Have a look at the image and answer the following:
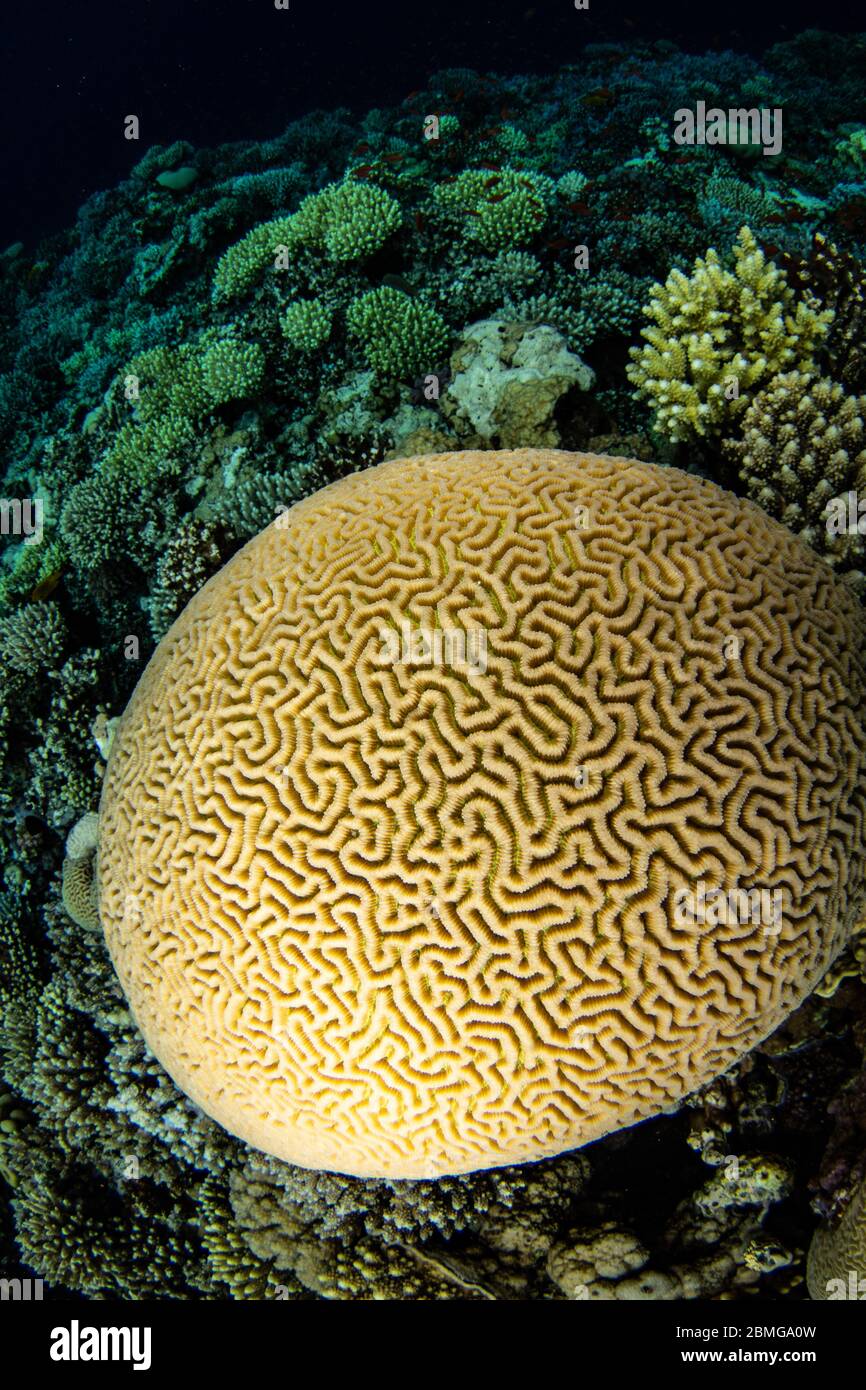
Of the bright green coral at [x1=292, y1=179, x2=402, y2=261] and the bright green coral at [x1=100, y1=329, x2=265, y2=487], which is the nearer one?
the bright green coral at [x1=100, y1=329, x2=265, y2=487]

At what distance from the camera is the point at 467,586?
3.26 meters

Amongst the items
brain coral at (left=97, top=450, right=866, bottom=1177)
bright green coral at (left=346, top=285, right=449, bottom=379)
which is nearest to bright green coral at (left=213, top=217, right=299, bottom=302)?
bright green coral at (left=346, top=285, right=449, bottom=379)

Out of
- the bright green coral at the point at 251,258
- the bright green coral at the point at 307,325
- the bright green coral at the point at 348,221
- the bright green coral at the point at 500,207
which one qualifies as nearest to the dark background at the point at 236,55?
the bright green coral at the point at 251,258

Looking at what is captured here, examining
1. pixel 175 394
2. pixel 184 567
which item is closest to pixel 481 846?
pixel 184 567

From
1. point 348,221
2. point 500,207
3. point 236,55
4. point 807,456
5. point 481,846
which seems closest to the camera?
point 481,846

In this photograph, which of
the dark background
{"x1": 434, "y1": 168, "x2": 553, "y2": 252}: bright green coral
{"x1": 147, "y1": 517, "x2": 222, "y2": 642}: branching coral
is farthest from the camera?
→ the dark background

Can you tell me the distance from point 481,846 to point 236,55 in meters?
57.9

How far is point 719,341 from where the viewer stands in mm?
5340

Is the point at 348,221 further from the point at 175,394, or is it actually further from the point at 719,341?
the point at 719,341

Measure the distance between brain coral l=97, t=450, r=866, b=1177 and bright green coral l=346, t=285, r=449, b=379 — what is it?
3470 mm

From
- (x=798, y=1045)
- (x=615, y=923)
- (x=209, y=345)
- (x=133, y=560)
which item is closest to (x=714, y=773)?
(x=615, y=923)

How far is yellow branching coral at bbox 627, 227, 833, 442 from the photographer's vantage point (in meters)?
5.14

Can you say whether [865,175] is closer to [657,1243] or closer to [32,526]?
[32,526]

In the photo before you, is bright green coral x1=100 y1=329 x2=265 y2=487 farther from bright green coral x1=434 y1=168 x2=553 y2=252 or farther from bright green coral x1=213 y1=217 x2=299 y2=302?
bright green coral x1=434 y1=168 x2=553 y2=252
